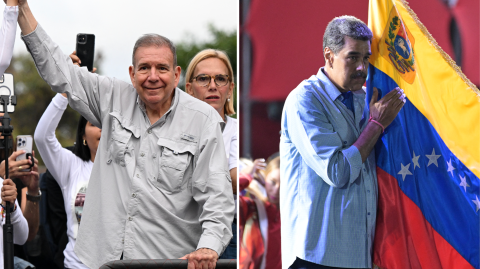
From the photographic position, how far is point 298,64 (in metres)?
2.79

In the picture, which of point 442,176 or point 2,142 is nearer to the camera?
point 442,176

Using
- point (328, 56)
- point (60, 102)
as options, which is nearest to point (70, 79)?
point (60, 102)

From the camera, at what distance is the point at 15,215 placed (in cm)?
373

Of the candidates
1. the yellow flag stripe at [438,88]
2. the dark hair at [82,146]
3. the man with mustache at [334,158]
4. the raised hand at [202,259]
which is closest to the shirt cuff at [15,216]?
the dark hair at [82,146]

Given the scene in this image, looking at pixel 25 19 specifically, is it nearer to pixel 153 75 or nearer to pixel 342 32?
pixel 153 75

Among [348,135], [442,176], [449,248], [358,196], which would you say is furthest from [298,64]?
[449,248]

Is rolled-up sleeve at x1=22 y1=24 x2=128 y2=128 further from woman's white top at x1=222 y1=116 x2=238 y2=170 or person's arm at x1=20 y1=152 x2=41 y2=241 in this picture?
person's arm at x1=20 y1=152 x2=41 y2=241

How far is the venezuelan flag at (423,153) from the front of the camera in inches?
107

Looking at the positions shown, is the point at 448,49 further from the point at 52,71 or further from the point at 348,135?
the point at 52,71

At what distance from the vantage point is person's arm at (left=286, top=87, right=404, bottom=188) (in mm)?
2643

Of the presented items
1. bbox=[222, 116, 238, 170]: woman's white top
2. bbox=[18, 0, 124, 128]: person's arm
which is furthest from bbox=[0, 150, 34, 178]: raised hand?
bbox=[222, 116, 238, 170]: woman's white top

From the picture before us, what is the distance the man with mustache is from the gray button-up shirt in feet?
1.17

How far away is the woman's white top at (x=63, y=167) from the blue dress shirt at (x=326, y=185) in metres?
1.80

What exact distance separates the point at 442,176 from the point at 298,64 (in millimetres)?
903
